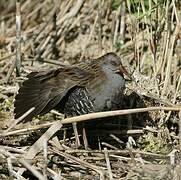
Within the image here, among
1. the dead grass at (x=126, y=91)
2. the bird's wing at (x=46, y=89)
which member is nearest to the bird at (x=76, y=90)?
the bird's wing at (x=46, y=89)

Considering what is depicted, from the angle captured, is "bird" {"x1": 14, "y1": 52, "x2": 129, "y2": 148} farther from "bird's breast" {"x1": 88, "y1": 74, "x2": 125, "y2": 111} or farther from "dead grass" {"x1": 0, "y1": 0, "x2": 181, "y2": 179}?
"dead grass" {"x1": 0, "y1": 0, "x2": 181, "y2": 179}

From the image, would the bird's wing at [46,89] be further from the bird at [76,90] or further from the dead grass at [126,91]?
the dead grass at [126,91]

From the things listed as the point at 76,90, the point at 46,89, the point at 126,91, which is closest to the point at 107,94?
the point at 76,90

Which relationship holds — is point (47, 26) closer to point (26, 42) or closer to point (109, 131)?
point (26, 42)

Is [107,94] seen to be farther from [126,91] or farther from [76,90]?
[126,91]

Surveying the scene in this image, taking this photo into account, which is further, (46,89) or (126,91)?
(126,91)

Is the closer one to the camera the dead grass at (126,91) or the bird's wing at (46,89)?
the dead grass at (126,91)

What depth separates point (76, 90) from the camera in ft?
14.7

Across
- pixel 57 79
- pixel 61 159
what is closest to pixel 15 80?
pixel 57 79

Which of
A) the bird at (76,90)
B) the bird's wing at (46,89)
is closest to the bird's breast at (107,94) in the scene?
the bird at (76,90)

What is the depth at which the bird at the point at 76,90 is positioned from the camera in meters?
4.41

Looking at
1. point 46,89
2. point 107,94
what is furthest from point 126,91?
point 46,89

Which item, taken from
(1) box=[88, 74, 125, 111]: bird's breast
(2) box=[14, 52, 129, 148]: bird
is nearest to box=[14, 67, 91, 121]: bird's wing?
(2) box=[14, 52, 129, 148]: bird

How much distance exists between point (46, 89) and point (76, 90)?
0.74 ft
